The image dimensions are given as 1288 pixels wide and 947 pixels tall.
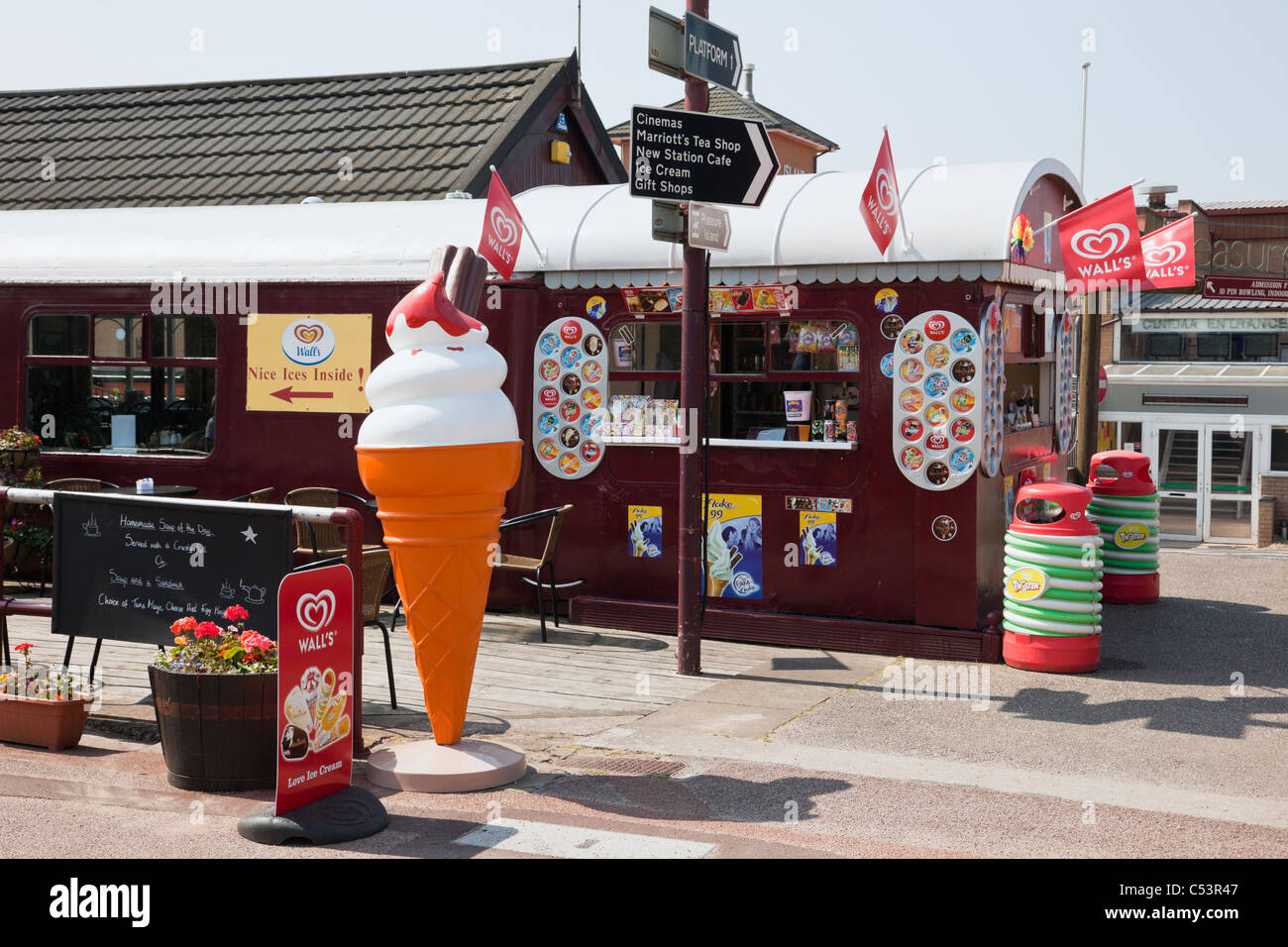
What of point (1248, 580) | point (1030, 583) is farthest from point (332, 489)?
point (1248, 580)

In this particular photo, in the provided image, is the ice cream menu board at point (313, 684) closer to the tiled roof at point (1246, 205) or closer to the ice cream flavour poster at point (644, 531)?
the ice cream flavour poster at point (644, 531)

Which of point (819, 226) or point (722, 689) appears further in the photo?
point (819, 226)

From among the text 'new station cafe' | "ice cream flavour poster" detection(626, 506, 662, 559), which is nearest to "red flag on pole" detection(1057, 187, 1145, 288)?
the text 'new station cafe'

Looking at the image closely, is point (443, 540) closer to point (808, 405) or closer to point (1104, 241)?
point (808, 405)

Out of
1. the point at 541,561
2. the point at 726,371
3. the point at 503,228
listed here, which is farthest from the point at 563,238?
the point at 541,561

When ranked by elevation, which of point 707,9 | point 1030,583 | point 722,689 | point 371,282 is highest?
point 707,9

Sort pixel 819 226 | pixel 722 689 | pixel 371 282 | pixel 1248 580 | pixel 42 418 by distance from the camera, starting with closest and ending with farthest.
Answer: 1. pixel 722 689
2. pixel 819 226
3. pixel 371 282
4. pixel 42 418
5. pixel 1248 580

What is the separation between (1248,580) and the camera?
14.0m

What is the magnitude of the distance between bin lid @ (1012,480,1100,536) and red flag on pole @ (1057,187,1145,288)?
165 cm

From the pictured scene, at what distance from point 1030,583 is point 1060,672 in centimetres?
62

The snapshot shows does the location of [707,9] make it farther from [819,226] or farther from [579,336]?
[579,336]

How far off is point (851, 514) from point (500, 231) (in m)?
3.31

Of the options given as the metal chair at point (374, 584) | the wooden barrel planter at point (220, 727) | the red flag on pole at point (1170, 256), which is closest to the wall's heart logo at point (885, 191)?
the red flag on pole at point (1170, 256)

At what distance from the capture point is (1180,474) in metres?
23.2
